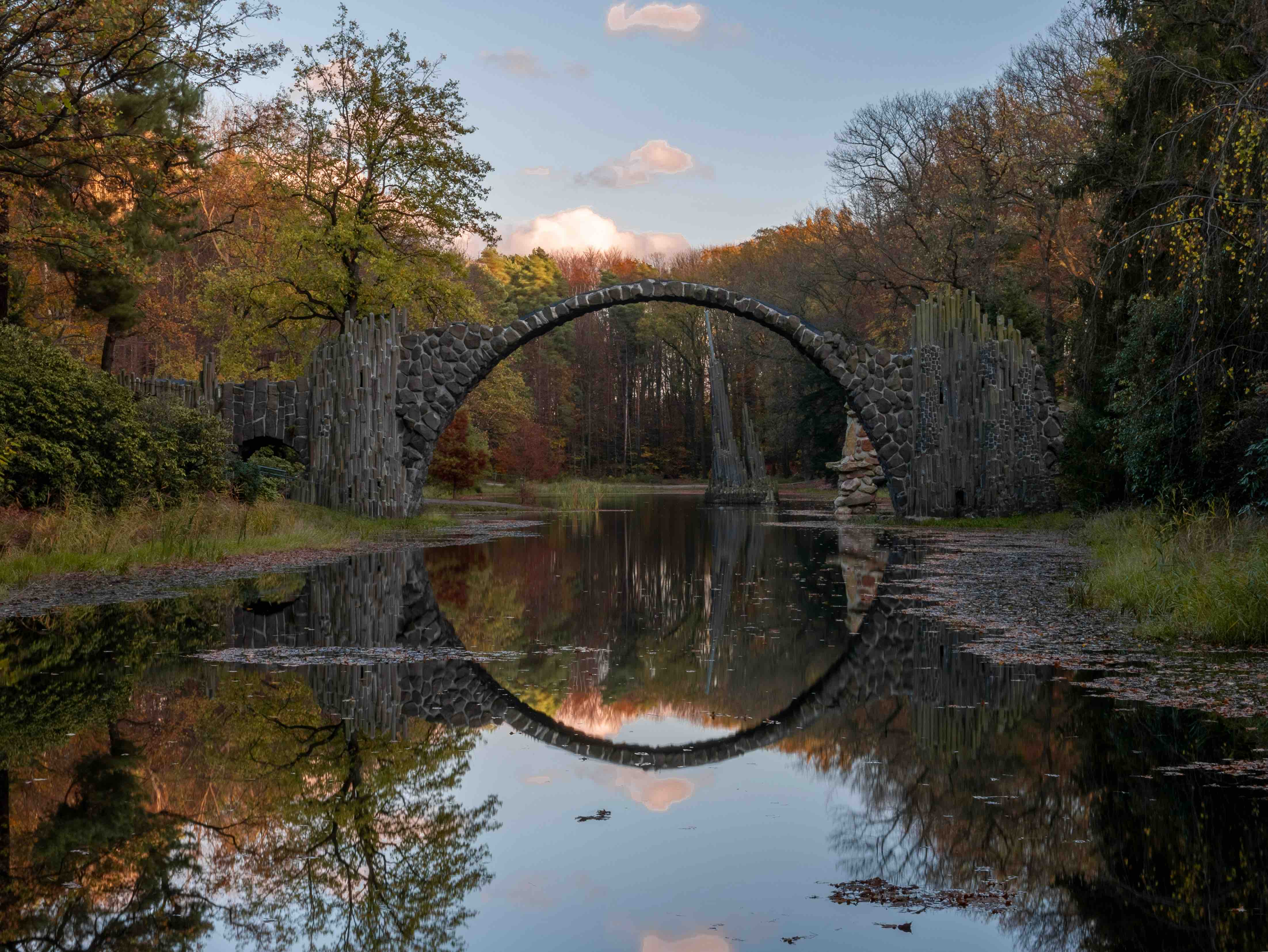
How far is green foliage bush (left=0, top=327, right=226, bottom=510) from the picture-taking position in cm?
1238

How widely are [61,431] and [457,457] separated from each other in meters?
21.2

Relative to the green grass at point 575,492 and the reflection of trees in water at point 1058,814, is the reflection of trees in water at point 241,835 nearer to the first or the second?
the reflection of trees in water at point 1058,814

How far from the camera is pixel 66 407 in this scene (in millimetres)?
13031

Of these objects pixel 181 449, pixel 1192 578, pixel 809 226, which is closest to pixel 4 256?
pixel 181 449

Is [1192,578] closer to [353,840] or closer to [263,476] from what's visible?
[353,840]

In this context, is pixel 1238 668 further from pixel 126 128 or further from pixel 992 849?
pixel 126 128

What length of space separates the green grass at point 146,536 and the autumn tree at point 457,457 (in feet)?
52.6

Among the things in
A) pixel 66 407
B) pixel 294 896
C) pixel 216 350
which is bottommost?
pixel 294 896

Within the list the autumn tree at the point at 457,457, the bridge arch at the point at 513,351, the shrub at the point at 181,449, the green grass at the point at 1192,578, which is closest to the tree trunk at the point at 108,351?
the bridge arch at the point at 513,351

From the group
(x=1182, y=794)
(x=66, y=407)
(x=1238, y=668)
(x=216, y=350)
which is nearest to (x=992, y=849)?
(x=1182, y=794)

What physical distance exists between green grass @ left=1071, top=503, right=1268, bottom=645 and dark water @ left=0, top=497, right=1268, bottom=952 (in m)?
1.60

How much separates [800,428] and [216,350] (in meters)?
20.4

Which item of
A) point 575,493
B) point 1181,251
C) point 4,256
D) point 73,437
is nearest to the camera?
point 1181,251

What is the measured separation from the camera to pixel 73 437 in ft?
42.9
